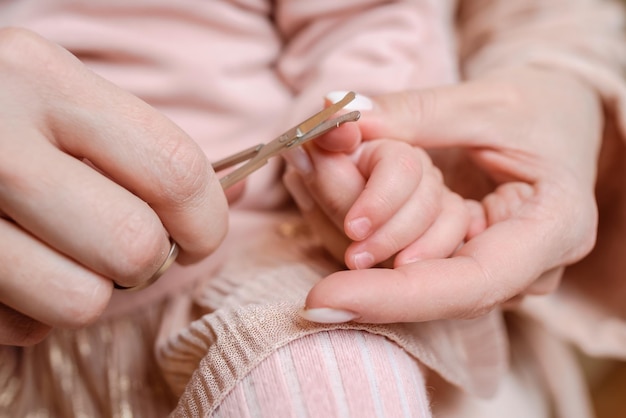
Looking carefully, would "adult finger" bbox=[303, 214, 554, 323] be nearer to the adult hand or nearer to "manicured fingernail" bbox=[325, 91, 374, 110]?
the adult hand

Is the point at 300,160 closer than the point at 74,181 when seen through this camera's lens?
No

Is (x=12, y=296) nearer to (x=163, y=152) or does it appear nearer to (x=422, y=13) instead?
(x=163, y=152)

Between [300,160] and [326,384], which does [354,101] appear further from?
[326,384]

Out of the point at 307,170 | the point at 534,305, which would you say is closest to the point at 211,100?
the point at 307,170

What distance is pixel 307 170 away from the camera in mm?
440

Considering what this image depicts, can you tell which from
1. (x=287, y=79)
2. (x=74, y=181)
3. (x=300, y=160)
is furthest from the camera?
(x=287, y=79)

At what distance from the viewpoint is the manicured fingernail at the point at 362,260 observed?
391 mm

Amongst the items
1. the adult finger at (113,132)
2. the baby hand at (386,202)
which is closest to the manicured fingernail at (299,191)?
the baby hand at (386,202)

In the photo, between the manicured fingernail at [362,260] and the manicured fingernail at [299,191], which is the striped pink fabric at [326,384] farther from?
the manicured fingernail at [299,191]

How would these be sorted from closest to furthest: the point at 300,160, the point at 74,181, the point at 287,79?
the point at 74,181, the point at 300,160, the point at 287,79

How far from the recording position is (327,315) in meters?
0.35

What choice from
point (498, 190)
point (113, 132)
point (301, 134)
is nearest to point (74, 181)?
point (113, 132)

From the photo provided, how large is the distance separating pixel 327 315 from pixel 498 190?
0.71 feet

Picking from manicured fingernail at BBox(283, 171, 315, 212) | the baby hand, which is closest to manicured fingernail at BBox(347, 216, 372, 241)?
the baby hand
